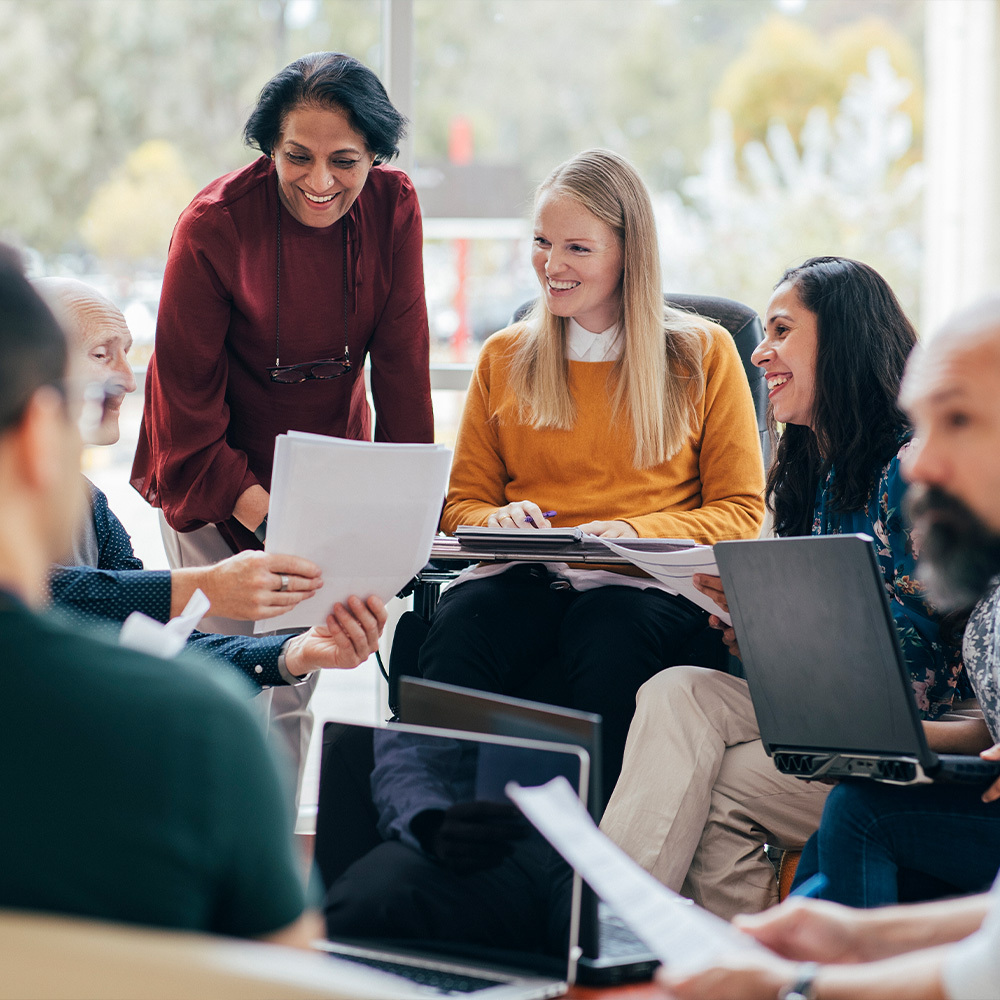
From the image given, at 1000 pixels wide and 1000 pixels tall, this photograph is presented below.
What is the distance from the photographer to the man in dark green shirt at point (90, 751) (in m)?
0.67

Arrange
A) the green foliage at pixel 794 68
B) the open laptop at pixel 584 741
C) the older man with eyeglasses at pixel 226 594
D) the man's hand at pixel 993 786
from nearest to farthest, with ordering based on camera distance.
→ the open laptop at pixel 584 741 < the man's hand at pixel 993 786 < the older man with eyeglasses at pixel 226 594 < the green foliage at pixel 794 68

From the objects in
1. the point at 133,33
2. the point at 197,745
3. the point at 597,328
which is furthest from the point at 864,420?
the point at 133,33

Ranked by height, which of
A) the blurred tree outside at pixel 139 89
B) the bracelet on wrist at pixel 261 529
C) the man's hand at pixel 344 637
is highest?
the blurred tree outside at pixel 139 89

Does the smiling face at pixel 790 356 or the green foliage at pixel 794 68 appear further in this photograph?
the green foliage at pixel 794 68

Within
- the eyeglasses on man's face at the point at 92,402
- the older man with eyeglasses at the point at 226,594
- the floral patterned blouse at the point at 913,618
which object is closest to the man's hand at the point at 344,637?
the older man with eyeglasses at the point at 226,594

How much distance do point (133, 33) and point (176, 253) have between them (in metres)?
1.17

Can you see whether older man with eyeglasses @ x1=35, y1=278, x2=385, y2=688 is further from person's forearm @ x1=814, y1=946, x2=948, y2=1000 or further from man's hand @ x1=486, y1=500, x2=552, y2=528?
person's forearm @ x1=814, y1=946, x2=948, y2=1000

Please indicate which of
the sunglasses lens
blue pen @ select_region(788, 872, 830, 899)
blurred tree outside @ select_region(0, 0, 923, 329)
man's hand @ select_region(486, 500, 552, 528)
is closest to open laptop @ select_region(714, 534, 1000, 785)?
blue pen @ select_region(788, 872, 830, 899)

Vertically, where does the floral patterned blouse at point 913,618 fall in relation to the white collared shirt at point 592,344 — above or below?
below

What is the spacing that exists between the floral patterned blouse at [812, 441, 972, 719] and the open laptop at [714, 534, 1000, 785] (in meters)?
0.21

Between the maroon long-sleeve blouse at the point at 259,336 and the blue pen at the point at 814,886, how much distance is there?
118 centimetres

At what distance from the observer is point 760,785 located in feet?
5.89

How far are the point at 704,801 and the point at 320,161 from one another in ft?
4.29

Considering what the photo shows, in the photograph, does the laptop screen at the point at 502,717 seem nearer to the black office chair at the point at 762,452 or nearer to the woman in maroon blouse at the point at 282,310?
the black office chair at the point at 762,452
